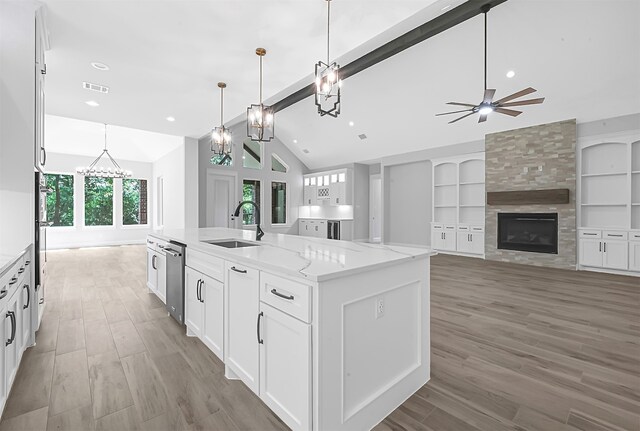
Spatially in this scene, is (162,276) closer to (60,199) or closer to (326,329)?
(326,329)

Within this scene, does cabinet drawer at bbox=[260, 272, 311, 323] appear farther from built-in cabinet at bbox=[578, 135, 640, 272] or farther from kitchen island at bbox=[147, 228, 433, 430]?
built-in cabinet at bbox=[578, 135, 640, 272]

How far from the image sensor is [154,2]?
9.78 ft

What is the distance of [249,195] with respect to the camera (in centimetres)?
1031

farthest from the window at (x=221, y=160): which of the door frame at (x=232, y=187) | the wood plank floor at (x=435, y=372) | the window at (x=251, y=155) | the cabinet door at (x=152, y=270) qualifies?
the wood plank floor at (x=435, y=372)

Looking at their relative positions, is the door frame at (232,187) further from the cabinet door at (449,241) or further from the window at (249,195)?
the cabinet door at (449,241)

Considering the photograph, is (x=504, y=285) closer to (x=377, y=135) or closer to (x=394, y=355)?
(x=394, y=355)

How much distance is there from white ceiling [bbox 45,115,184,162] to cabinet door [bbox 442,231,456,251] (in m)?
7.46

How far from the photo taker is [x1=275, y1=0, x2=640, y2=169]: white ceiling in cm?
426

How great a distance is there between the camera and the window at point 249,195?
10.1 metres

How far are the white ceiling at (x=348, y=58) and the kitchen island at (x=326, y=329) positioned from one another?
2.74 meters

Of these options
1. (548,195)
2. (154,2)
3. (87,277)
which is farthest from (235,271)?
(548,195)

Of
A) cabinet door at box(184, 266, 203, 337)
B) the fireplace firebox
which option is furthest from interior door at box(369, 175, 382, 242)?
cabinet door at box(184, 266, 203, 337)

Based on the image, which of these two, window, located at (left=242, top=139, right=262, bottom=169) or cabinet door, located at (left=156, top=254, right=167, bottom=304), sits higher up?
window, located at (left=242, top=139, right=262, bottom=169)

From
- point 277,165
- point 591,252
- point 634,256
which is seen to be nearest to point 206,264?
point 591,252
